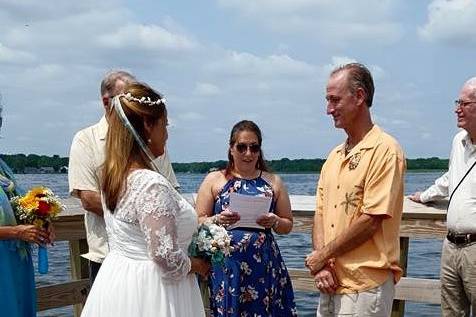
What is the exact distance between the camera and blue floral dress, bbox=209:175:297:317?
175 inches

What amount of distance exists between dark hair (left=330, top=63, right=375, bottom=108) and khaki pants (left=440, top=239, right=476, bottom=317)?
1.21 meters

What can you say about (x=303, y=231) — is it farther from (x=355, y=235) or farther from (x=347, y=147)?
(x=355, y=235)

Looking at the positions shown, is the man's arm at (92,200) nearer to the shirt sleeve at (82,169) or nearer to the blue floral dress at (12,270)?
the shirt sleeve at (82,169)

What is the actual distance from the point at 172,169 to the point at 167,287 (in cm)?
143

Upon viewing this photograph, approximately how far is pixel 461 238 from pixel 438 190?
14.8 inches

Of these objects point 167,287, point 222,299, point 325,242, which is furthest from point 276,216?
point 167,287

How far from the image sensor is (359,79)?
3.44 m

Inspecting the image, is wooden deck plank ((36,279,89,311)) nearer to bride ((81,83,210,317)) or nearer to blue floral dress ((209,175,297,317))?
blue floral dress ((209,175,297,317))

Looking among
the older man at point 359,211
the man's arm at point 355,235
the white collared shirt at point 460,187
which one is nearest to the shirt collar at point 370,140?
the older man at point 359,211

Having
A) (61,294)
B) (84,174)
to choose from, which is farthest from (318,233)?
(61,294)

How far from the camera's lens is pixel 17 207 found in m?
3.87

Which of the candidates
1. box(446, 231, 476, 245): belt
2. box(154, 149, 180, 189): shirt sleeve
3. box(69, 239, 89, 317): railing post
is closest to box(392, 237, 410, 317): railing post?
box(446, 231, 476, 245): belt

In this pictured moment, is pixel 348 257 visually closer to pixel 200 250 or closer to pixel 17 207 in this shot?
pixel 200 250

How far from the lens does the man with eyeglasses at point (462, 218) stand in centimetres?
416
